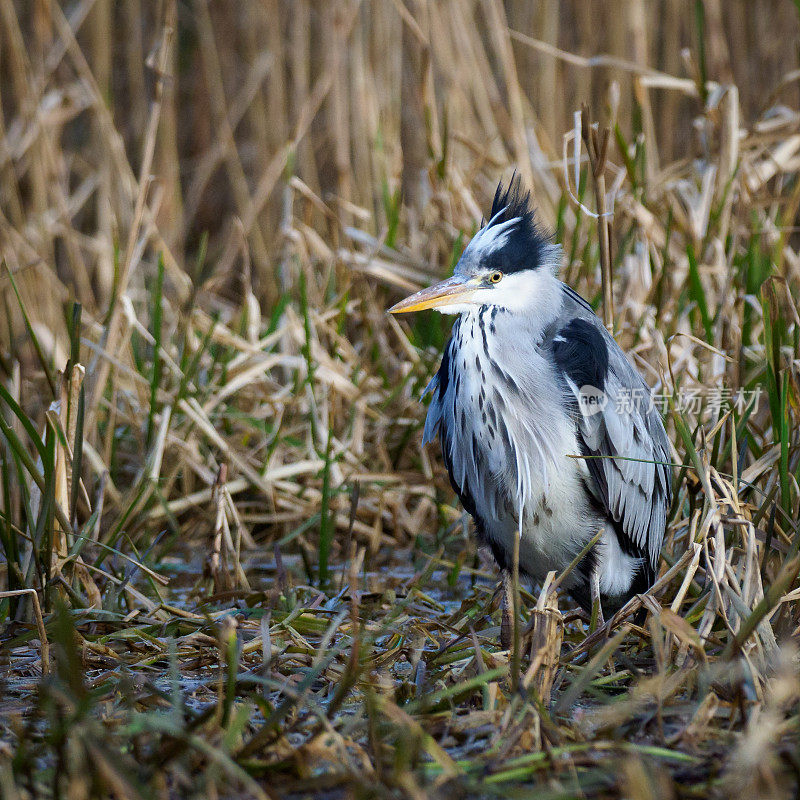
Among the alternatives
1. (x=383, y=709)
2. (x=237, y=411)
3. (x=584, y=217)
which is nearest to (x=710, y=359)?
(x=584, y=217)

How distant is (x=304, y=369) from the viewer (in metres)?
4.10

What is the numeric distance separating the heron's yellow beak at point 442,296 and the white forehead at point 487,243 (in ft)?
0.17

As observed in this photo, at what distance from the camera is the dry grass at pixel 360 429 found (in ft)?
6.38

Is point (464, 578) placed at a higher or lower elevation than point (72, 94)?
lower

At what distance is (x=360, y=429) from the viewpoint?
3.99 meters

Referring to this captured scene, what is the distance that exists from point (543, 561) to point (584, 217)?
2262mm

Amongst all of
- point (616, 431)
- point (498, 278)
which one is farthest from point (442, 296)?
point (616, 431)

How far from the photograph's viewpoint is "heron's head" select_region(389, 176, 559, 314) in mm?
2900

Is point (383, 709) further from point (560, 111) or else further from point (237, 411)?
point (560, 111)

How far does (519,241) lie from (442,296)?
272 mm
